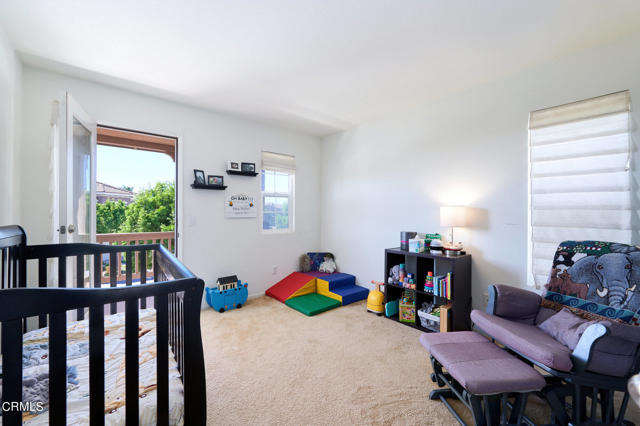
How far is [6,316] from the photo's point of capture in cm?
68

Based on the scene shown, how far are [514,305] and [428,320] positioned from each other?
3.38 ft

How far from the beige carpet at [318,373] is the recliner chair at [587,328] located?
33 centimetres

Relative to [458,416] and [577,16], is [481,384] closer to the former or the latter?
[458,416]

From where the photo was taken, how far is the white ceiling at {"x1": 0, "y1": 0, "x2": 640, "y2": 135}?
5.49 feet

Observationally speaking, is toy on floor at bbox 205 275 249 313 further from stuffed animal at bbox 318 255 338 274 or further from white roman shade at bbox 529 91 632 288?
white roman shade at bbox 529 91 632 288

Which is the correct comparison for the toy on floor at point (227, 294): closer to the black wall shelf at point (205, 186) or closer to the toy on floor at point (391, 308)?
the black wall shelf at point (205, 186)

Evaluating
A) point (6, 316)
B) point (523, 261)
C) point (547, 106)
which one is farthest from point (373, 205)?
point (6, 316)

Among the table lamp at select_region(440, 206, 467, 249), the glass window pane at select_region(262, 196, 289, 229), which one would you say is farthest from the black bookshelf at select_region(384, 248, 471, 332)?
the glass window pane at select_region(262, 196, 289, 229)

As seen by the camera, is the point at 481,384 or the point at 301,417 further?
the point at 301,417

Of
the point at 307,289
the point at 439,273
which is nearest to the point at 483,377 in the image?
the point at 439,273

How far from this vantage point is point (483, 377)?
4.37 ft

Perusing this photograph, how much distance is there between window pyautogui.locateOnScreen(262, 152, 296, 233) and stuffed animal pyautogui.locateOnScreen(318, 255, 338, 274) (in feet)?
2.33

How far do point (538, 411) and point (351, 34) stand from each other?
8.79ft

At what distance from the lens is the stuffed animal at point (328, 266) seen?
4.06 meters
